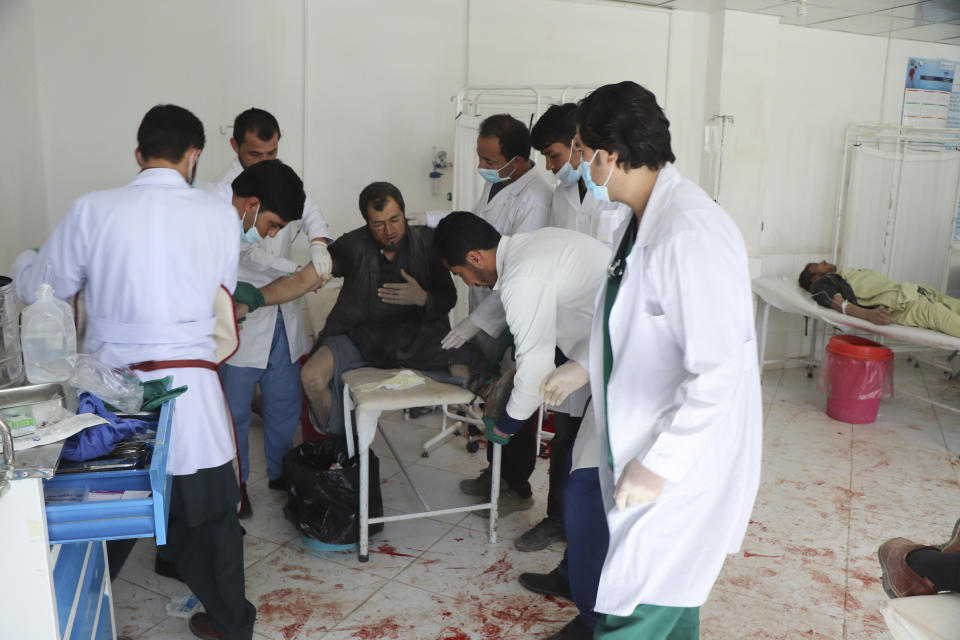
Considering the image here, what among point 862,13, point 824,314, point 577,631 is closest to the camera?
point 577,631

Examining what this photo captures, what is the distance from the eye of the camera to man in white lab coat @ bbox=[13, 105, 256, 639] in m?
1.69

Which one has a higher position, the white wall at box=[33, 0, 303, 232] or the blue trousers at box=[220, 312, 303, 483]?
the white wall at box=[33, 0, 303, 232]

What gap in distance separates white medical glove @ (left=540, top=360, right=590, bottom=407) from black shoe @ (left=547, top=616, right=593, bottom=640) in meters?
0.68

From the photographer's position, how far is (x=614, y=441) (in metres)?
1.51

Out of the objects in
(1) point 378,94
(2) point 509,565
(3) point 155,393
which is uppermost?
(1) point 378,94

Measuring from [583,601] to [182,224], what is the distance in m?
1.44

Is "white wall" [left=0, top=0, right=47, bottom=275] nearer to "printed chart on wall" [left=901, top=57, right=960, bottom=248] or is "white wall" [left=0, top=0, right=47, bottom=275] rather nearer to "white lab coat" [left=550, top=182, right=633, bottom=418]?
"white lab coat" [left=550, top=182, right=633, bottom=418]

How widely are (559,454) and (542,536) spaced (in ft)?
1.08

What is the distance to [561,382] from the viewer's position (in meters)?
1.85

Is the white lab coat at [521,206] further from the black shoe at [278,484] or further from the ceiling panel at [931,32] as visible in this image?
the ceiling panel at [931,32]

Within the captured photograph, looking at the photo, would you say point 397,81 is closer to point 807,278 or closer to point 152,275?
point 152,275

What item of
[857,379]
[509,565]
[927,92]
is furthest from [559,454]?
[927,92]

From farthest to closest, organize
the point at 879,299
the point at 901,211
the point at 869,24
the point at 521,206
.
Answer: the point at 901,211
the point at 869,24
the point at 879,299
the point at 521,206

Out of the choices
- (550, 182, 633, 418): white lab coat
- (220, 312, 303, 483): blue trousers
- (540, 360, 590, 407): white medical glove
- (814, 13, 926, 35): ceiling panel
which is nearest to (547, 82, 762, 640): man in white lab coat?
(540, 360, 590, 407): white medical glove
